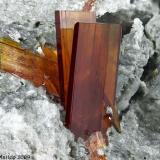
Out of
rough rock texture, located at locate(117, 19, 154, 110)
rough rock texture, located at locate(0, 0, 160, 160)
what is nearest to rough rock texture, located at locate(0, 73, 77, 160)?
rough rock texture, located at locate(0, 0, 160, 160)

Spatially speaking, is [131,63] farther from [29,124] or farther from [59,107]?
[29,124]

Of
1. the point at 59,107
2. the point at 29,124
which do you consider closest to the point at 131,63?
the point at 59,107

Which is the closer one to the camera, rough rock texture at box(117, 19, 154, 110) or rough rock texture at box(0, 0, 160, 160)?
rough rock texture at box(0, 0, 160, 160)

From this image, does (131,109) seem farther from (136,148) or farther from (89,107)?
(89,107)

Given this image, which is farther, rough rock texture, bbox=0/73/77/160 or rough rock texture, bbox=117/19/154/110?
rough rock texture, bbox=117/19/154/110

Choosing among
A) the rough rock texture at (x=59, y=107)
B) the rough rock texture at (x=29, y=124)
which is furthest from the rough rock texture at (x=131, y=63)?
the rough rock texture at (x=29, y=124)

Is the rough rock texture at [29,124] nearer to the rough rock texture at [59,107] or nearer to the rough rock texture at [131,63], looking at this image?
the rough rock texture at [59,107]

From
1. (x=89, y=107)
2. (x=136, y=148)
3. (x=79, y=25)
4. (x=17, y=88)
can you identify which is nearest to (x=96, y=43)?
→ (x=79, y=25)

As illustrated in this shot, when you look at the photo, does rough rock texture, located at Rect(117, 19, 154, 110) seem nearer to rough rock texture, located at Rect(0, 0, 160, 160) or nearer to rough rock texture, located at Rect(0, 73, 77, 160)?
rough rock texture, located at Rect(0, 0, 160, 160)
